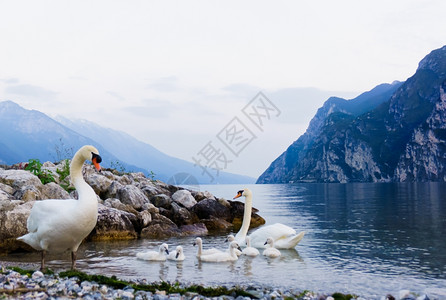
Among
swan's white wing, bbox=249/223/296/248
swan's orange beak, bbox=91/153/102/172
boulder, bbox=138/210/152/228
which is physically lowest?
swan's white wing, bbox=249/223/296/248

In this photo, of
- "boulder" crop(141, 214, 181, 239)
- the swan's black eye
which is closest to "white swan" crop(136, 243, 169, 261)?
the swan's black eye

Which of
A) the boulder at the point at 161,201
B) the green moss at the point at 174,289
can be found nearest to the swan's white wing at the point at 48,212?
the green moss at the point at 174,289

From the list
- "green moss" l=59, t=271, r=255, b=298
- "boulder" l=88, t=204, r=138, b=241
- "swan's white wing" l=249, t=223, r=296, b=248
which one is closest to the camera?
"green moss" l=59, t=271, r=255, b=298

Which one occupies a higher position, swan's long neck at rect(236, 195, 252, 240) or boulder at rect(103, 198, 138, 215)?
boulder at rect(103, 198, 138, 215)

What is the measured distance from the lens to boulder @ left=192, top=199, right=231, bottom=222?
28047 mm

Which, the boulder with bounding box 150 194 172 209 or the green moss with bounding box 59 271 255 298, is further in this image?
the boulder with bounding box 150 194 172 209

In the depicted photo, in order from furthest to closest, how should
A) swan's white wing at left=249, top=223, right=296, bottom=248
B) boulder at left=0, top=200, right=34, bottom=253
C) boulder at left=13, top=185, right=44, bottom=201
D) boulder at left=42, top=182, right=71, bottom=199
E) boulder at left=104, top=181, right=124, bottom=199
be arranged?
boulder at left=104, top=181, right=124, bottom=199 → boulder at left=42, top=182, right=71, bottom=199 → boulder at left=13, top=185, right=44, bottom=201 → swan's white wing at left=249, top=223, right=296, bottom=248 → boulder at left=0, top=200, right=34, bottom=253

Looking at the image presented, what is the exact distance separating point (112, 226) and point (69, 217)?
35.3 ft

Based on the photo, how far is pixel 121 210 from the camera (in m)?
22.8

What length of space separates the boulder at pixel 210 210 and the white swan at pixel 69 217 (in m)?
16.6

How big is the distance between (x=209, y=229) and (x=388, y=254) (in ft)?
38.4

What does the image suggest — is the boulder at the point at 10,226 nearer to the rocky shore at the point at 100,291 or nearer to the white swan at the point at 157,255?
the white swan at the point at 157,255

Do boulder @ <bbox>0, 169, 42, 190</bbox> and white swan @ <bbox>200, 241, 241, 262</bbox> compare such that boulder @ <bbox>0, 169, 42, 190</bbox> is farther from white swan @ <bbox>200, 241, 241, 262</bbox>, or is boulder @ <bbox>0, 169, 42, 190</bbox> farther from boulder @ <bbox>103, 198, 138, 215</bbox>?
white swan @ <bbox>200, 241, 241, 262</bbox>

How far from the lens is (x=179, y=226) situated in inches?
1013
